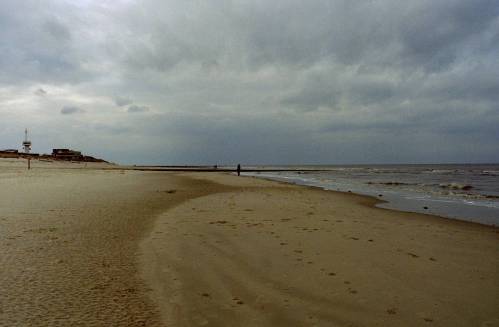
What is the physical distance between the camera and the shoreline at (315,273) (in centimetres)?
421

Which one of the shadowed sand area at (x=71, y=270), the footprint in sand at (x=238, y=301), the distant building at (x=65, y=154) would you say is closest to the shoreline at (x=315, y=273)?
the footprint in sand at (x=238, y=301)

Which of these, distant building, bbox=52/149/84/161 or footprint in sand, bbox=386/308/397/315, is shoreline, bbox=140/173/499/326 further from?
distant building, bbox=52/149/84/161

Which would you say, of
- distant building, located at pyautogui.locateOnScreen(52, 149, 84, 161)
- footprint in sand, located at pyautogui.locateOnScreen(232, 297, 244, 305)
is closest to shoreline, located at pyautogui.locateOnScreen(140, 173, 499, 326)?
footprint in sand, located at pyautogui.locateOnScreen(232, 297, 244, 305)

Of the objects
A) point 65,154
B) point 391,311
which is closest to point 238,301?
point 391,311

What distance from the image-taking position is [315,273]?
18.8 ft

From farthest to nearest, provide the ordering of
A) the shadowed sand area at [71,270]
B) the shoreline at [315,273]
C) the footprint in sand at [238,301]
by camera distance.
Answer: the footprint in sand at [238,301]
the shoreline at [315,273]
the shadowed sand area at [71,270]

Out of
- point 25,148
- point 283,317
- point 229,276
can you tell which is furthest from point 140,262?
point 25,148

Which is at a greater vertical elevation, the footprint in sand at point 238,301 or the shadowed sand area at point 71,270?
the shadowed sand area at point 71,270

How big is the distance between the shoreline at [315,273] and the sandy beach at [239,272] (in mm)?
24

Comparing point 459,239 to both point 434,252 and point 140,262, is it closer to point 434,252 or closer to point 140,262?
point 434,252

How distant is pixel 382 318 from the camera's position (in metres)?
4.11

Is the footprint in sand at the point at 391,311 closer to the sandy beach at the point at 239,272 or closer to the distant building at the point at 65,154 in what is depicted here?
the sandy beach at the point at 239,272

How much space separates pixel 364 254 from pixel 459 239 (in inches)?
140

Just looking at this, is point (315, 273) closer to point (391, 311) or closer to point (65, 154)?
point (391, 311)
